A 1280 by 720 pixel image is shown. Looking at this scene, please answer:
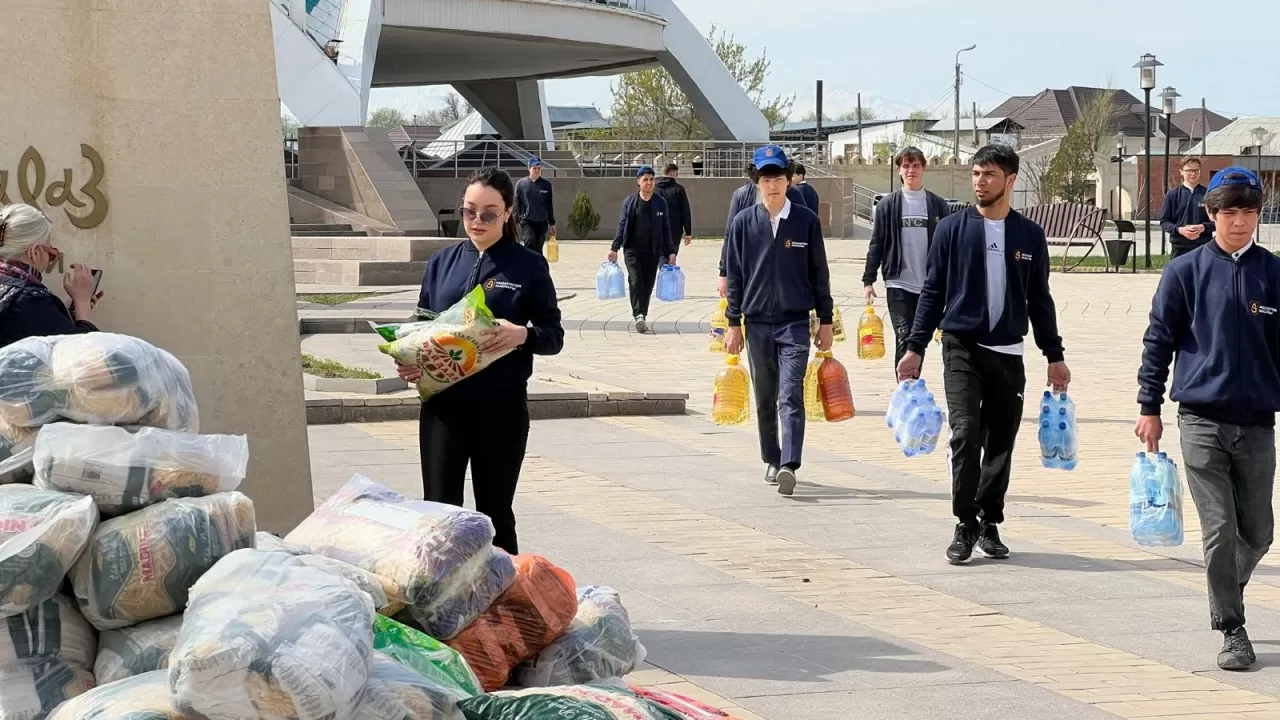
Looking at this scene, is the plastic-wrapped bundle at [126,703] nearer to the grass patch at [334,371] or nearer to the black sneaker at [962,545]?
the black sneaker at [962,545]

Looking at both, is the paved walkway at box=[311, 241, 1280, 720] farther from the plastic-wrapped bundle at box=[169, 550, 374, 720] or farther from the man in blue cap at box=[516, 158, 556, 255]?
the man in blue cap at box=[516, 158, 556, 255]

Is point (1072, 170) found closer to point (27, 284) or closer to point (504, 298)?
point (504, 298)

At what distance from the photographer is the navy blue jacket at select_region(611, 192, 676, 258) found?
19.7m

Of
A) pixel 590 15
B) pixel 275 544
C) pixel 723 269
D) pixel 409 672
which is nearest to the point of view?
pixel 409 672

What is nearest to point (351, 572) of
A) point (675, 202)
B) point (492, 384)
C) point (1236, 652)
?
point (492, 384)

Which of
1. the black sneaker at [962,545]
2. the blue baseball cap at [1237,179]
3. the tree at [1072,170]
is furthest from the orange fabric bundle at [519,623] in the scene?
the tree at [1072,170]

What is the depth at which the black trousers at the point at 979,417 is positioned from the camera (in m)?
8.22

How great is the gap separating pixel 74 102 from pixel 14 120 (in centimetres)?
25

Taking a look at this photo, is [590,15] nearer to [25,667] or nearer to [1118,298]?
[1118,298]

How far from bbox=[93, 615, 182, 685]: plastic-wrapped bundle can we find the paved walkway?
212cm

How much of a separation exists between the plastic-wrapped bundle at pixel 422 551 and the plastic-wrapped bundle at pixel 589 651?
242mm

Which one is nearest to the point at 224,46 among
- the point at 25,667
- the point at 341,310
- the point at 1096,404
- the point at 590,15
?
the point at 25,667

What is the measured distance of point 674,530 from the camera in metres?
8.80

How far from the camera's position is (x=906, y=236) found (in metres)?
12.0
